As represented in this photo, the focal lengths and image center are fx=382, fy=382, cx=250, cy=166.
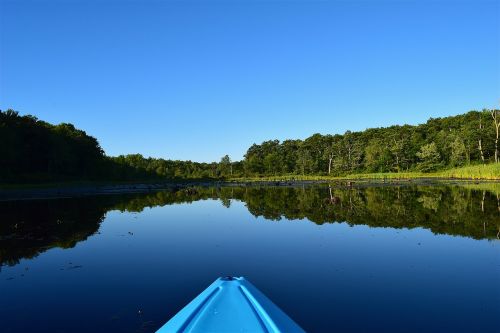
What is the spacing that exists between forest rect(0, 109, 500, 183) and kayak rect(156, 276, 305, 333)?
58.3 metres

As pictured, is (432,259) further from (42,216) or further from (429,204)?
(42,216)

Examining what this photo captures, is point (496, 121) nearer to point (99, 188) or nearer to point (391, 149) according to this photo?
point (391, 149)

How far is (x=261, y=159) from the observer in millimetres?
121688

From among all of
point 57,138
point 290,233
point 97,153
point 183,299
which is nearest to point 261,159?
point 97,153

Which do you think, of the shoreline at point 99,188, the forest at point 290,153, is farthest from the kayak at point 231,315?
the forest at point 290,153

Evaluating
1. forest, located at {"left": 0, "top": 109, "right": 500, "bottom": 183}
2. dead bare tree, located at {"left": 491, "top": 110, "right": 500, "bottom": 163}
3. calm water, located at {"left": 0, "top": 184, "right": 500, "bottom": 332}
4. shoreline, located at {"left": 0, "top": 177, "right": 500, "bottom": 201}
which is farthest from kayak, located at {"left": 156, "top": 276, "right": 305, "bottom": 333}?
dead bare tree, located at {"left": 491, "top": 110, "right": 500, "bottom": 163}

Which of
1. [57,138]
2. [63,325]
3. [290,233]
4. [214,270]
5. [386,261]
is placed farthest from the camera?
[57,138]

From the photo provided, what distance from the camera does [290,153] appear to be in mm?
122125

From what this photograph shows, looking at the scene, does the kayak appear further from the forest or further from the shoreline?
the forest

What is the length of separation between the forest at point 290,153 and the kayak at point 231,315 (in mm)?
58335

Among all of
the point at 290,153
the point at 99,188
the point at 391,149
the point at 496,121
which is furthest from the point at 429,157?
the point at 99,188

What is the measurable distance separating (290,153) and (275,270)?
4434 inches

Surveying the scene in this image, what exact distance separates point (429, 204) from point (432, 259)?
51.2ft

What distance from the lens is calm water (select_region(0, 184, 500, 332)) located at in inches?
276
